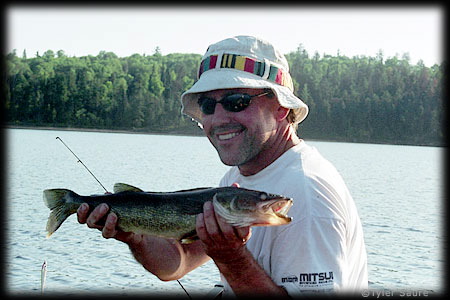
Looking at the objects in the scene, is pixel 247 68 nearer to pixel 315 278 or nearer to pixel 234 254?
pixel 234 254

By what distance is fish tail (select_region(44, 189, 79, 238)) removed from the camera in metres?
3.89

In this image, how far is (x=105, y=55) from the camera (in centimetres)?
13338

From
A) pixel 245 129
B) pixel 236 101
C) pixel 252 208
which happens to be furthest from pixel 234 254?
pixel 236 101

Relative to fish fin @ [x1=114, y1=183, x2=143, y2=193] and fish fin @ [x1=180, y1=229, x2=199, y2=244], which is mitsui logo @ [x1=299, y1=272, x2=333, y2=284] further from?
fish fin @ [x1=114, y1=183, x2=143, y2=193]

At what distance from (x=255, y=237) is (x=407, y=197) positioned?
24.1 m

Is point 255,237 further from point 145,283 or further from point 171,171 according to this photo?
point 171,171

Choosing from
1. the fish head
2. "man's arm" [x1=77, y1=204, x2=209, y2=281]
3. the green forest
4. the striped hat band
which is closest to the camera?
the fish head

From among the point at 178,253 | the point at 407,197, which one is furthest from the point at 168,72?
the point at 178,253

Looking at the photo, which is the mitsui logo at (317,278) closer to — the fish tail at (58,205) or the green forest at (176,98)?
the fish tail at (58,205)

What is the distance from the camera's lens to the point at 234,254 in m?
3.02

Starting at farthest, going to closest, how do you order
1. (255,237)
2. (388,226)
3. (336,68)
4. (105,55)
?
(105,55) < (336,68) < (388,226) < (255,237)

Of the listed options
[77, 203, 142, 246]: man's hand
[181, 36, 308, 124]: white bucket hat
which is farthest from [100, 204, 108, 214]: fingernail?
[181, 36, 308, 124]: white bucket hat

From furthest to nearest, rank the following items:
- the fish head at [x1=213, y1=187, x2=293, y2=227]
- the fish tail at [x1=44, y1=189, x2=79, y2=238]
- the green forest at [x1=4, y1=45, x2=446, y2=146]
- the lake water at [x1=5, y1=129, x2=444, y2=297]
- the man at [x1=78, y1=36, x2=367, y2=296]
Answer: the green forest at [x1=4, y1=45, x2=446, y2=146]
the lake water at [x1=5, y1=129, x2=444, y2=297]
the fish tail at [x1=44, y1=189, x2=79, y2=238]
the man at [x1=78, y1=36, x2=367, y2=296]
the fish head at [x1=213, y1=187, x2=293, y2=227]

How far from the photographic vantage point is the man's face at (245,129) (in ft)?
11.6
